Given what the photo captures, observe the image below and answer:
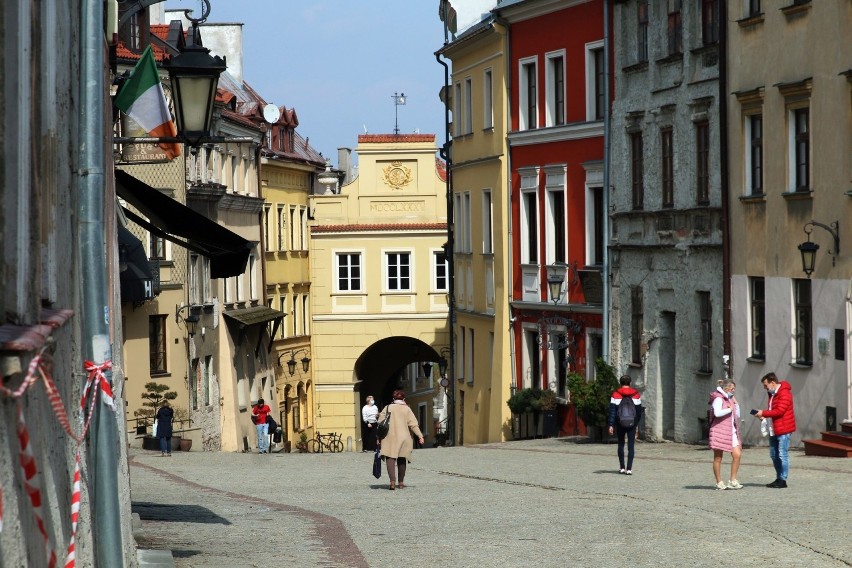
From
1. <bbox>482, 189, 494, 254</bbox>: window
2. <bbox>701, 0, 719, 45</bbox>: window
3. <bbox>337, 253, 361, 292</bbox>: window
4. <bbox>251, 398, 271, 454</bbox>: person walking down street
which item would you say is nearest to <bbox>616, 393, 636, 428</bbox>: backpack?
<bbox>701, 0, 719, 45</bbox>: window

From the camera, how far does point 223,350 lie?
51906 mm

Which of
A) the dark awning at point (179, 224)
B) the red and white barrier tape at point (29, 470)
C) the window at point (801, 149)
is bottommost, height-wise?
the red and white barrier tape at point (29, 470)

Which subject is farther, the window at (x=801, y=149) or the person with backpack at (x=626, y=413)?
the window at (x=801, y=149)

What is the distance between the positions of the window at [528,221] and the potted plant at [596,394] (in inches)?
269

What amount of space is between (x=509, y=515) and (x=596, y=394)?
53.9 ft

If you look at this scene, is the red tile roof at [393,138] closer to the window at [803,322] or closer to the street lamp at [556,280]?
the street lamp at [556,280]

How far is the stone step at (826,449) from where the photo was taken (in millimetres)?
25406

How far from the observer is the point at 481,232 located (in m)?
45.7

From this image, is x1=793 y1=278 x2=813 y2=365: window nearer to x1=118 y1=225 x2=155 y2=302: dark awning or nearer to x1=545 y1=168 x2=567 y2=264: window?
x1=545 y1=168 x2=567 y2=264: window

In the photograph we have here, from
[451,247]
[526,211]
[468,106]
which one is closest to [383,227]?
[451,247]

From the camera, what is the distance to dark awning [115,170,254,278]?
13.5 meters

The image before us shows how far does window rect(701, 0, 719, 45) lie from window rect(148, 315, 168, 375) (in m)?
19.4

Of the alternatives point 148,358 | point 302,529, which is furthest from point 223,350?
point 302,529

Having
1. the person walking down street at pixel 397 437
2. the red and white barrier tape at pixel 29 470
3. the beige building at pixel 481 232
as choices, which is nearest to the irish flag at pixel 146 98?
the red and white barrier tape at pixel 29 470
